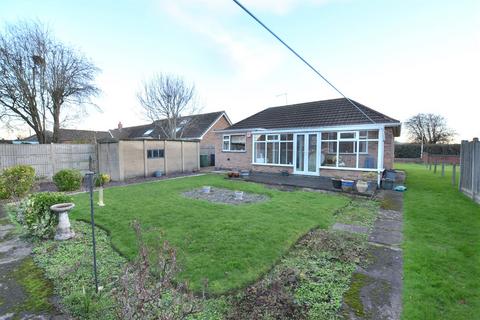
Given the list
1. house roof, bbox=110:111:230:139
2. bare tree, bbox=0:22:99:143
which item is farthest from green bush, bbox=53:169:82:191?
house roof, bbox=110:111:230:139

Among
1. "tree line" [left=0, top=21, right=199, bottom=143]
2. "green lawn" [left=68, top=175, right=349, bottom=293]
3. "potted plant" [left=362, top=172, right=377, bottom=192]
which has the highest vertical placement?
"tree line" [left=0, top=21, right=199, bottom=143]

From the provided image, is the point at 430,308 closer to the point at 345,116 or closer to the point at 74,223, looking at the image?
the point at 74,223

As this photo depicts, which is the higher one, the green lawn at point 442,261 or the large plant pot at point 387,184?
the large plant pot at point 387,184

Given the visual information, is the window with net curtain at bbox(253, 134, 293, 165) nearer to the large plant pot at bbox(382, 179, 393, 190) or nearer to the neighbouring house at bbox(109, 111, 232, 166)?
the large plant pot at bbox(382, 179, 393, 190)

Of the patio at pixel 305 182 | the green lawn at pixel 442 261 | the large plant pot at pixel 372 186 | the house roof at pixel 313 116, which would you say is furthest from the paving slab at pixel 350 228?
the house roof at pixel 313 116

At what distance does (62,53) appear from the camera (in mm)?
13758

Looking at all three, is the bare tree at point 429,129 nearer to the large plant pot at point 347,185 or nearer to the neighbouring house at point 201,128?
the neighbouring house at point 201,128

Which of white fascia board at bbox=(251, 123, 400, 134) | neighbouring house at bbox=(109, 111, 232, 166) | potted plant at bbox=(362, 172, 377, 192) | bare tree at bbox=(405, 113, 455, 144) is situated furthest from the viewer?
bare tree at bbox=(405, 113, 455, 144)

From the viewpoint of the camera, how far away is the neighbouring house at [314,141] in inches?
421

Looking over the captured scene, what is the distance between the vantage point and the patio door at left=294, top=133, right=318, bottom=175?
39.9 feet

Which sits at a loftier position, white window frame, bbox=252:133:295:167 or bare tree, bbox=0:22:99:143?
bare tree, bbox=0:22:99:143

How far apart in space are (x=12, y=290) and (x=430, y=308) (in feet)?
16.7

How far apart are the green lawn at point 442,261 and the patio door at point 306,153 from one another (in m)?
5.66

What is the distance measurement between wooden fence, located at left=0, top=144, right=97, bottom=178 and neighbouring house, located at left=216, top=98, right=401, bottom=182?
852 cm
